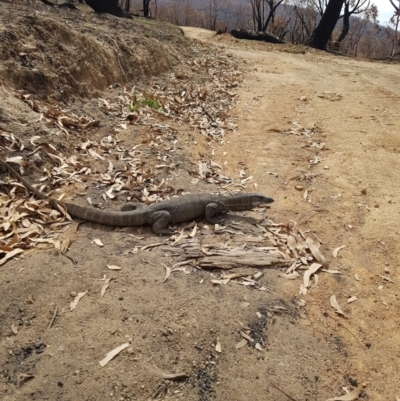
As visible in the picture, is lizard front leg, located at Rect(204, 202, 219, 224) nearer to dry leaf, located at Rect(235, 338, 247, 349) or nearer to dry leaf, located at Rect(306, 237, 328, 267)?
dry leaf, located at Rect(306, 237, 328, 267)

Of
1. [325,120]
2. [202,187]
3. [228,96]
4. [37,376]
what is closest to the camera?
[37,376]

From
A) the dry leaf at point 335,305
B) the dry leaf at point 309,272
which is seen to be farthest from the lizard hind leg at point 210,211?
the dry leaf at point 335,305

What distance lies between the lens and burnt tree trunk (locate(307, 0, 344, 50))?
2056cm

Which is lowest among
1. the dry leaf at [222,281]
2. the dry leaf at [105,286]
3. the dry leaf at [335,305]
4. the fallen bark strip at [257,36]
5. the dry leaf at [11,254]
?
the dry leaf at [335,305]

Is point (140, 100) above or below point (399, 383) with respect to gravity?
above

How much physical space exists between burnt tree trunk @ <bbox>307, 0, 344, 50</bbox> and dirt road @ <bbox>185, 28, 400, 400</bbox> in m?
8.48

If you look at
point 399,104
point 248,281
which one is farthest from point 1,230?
point 399,104

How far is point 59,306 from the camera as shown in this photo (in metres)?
3.29

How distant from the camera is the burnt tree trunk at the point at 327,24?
810 inches

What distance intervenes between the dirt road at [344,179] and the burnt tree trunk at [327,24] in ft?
27.8

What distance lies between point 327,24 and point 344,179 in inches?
686

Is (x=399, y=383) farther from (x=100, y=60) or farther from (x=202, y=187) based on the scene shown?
(x=100, y=60)

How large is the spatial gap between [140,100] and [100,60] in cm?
121

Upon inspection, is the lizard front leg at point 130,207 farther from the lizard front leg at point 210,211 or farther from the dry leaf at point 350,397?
the dry leaf at point 350,397
